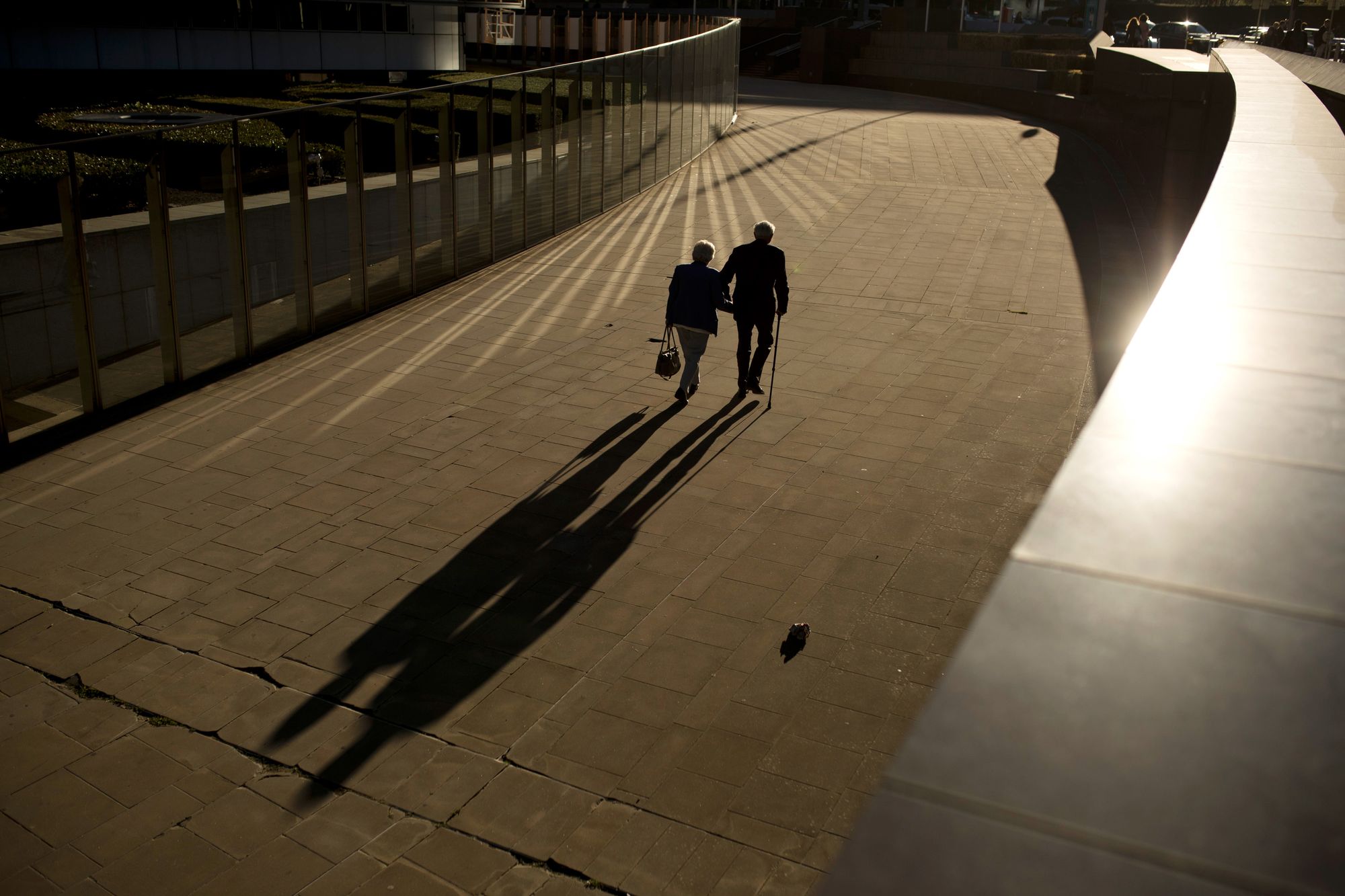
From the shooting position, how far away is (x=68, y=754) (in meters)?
5.84

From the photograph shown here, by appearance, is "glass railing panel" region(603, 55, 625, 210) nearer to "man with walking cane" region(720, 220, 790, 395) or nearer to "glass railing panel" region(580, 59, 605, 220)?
"glass railing panel" region(580, 59, 605, 220)

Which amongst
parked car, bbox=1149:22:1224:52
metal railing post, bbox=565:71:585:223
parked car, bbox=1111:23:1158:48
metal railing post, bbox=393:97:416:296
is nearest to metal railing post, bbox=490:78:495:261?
metal railing post, bbox=393:97:416:296

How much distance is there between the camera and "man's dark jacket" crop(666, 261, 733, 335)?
1020 cm

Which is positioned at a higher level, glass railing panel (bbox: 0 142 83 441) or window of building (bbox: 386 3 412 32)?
window of building (bbox: 386 3 412 32)

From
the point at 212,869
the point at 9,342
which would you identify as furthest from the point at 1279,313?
the point at 9,342

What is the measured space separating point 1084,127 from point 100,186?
23.9 metres

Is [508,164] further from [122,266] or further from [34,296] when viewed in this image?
[34,296]

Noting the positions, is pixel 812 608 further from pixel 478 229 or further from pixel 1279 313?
pixel 478 229

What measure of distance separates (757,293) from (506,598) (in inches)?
170

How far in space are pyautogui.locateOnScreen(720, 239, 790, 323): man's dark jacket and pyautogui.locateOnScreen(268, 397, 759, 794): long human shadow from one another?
150cm

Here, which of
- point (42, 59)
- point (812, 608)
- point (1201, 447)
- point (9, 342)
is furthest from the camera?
point (42, 59)

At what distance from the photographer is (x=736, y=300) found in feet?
35.1

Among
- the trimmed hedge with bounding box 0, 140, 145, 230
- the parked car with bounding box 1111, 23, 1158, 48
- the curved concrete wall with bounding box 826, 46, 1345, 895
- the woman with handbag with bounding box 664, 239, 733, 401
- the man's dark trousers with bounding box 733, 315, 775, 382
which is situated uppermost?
the parked car with bounding box 1111, 23, 1158, 48

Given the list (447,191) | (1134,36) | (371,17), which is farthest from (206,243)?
(1134,36)
